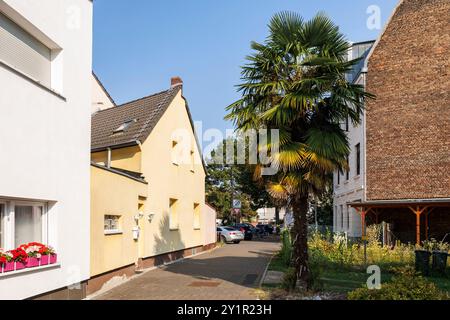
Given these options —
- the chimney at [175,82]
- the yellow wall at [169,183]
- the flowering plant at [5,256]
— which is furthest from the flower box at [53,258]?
the chimney at [175,82]

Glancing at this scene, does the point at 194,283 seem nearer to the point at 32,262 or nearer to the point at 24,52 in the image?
the point at 32,262

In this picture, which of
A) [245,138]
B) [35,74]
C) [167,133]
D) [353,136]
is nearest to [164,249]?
[167,133]

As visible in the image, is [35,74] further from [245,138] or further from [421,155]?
[421,155]

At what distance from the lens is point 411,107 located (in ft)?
73.9

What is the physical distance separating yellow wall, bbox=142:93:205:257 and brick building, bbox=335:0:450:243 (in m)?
7.66

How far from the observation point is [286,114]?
36.6 feet

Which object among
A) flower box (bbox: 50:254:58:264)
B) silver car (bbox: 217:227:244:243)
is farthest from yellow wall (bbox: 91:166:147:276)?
silver car (bbox: 217:227:244:243)

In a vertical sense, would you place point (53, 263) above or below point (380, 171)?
below

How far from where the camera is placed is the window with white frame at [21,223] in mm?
8008

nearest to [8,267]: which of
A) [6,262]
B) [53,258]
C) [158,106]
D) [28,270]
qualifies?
[6,262]

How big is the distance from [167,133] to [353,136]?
12.1 meters

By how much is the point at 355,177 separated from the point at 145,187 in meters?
13.3

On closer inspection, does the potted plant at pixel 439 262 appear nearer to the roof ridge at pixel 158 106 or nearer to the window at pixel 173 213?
the window at pixel 173 213
